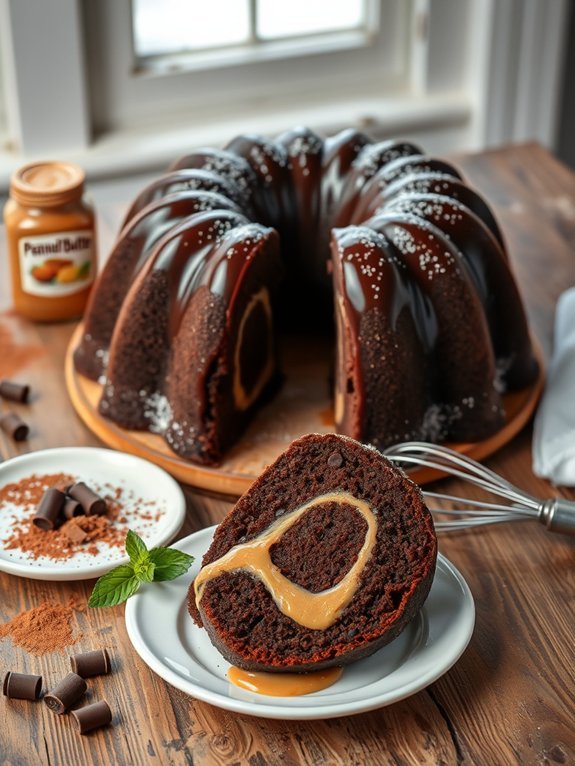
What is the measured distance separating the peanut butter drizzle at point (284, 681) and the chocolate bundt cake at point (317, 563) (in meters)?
0.01

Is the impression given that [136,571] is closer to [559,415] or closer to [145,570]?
[145,570]

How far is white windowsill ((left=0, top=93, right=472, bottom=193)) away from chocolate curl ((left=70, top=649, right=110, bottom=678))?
149cm

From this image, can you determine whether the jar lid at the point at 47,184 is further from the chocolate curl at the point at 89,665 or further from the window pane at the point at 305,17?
the window pane at the point at 305,17

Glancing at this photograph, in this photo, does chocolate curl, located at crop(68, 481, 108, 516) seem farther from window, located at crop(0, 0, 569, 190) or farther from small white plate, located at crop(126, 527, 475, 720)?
window, located at crop(0, 0, 569, 190)

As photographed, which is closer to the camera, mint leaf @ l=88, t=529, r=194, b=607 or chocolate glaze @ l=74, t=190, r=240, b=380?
mint leaf @ l=88, t=529, r=194, b=607

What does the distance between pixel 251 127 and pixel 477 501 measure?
4.84 feet

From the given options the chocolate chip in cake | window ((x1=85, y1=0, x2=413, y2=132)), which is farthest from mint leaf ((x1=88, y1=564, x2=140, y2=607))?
window ((x1=85, y1=0, x2=413, y2=132))

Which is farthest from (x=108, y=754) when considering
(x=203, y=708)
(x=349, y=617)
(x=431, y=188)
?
(x=431, y=188)

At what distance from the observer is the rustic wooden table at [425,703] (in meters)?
1.04

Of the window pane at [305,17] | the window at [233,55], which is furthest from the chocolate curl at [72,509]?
the window pane at [305,17]

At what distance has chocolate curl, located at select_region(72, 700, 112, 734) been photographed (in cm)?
106

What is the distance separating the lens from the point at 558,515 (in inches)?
50.4

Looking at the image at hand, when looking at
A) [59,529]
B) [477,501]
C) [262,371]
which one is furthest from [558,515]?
[59,529]

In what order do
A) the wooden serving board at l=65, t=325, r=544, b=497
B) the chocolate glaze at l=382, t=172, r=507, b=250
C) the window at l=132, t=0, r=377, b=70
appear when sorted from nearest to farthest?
1. the wooden serving board at l=65, t=325, r=544, b=497
2. the chocolate glaze at l=382, t=172, r=507, b=250
3. the window at l=132, t=0, r=377, b=70
